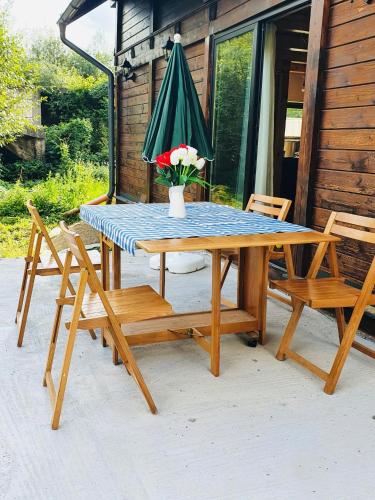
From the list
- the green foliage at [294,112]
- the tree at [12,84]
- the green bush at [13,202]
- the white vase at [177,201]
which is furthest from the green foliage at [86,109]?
the white vase at [177,201]

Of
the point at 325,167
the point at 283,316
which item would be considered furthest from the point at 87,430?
the point at 325,167

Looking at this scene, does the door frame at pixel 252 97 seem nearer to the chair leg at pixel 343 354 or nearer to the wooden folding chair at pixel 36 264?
the wooden folding chair at pixel 36 264

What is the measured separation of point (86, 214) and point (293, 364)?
1.62 m

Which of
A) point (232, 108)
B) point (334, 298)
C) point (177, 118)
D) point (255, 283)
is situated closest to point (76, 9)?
point (232, 108)

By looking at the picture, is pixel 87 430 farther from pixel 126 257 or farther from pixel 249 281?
pixel 126 257

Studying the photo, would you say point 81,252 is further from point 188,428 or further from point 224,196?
point 224,196

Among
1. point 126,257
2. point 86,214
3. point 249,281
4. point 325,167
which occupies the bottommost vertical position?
point 126,257

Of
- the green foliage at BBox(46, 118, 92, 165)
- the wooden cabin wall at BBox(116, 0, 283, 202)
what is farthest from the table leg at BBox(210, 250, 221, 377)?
the green foliage at BBox(46, 118, 92, 165)

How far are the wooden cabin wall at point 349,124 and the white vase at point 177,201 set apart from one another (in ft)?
3.85

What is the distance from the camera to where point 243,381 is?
2.51m

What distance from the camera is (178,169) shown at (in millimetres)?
2887

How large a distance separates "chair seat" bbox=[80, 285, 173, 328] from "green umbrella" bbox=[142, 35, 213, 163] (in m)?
0.97

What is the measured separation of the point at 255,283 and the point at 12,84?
887 cm

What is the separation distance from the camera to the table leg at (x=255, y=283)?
2902 mm
